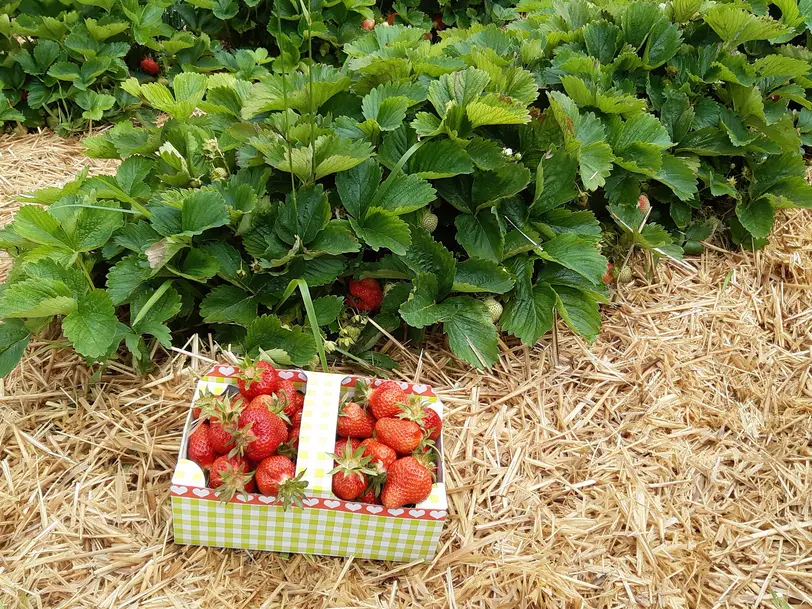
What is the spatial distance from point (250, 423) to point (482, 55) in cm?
141

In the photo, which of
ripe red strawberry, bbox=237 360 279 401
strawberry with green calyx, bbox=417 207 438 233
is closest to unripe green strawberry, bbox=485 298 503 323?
strawberry with green calyx, bbox=417 207 438 233

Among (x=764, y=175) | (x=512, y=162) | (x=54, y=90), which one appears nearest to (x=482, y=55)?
(x=512, y=162)

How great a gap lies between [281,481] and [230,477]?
0.10 meters

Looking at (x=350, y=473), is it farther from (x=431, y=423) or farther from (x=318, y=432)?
(x=431, y=423)

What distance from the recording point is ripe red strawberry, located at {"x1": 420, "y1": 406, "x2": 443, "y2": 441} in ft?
4.82

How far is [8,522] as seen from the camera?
1.51 m

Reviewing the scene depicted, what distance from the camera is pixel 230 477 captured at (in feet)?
4.26

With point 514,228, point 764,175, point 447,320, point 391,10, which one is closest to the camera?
point 447,320

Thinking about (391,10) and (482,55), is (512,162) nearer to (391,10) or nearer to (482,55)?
(482,55)

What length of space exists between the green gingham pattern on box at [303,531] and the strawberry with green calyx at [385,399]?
0.74 ft

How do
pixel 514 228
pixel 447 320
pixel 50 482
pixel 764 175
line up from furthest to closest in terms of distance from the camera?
pixel 764 175 < pixel 514 228 < pixel 447 320 < pixel 50 482

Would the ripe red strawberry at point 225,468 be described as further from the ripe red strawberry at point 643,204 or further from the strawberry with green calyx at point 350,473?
the ripe red strawberry at point 643,204

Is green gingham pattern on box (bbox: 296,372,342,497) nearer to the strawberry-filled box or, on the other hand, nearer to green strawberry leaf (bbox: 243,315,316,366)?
the strawberry-filled box

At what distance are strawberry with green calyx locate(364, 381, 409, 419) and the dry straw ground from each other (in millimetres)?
330
